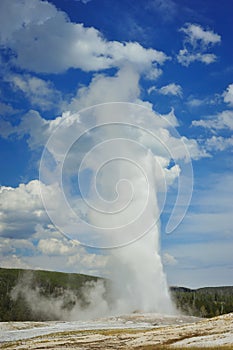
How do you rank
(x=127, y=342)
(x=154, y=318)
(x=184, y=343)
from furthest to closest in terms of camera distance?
1. (x=154, y=318)
2. (x=127, y=342)
3. (x=184, y=343)

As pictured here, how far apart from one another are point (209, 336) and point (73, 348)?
18.6 meters

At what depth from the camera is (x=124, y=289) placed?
170125 mm

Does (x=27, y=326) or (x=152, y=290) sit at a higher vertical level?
(x=152, y=290)

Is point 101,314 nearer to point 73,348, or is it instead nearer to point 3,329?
point 3,329

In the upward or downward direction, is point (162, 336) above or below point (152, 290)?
below

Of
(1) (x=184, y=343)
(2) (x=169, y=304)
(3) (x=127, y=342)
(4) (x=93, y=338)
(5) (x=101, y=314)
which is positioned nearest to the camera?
(1) (x=184, y=343)

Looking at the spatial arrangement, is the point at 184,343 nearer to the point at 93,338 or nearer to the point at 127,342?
the point at 127,342

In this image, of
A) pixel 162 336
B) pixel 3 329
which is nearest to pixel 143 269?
pixel 3 329

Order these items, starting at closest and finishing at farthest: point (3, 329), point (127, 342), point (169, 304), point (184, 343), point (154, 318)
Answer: point (184, 343) → point (127, 342) → point (3, 329) → point (154, 318) → point (169, 304)

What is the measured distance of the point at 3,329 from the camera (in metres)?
118

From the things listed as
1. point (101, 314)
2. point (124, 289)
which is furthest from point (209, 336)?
point (101, 314)

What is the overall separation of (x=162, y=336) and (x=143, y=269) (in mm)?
93847

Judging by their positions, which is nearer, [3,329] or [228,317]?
[228,317]

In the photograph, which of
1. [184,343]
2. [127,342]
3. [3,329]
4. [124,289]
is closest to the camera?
[184,343]
